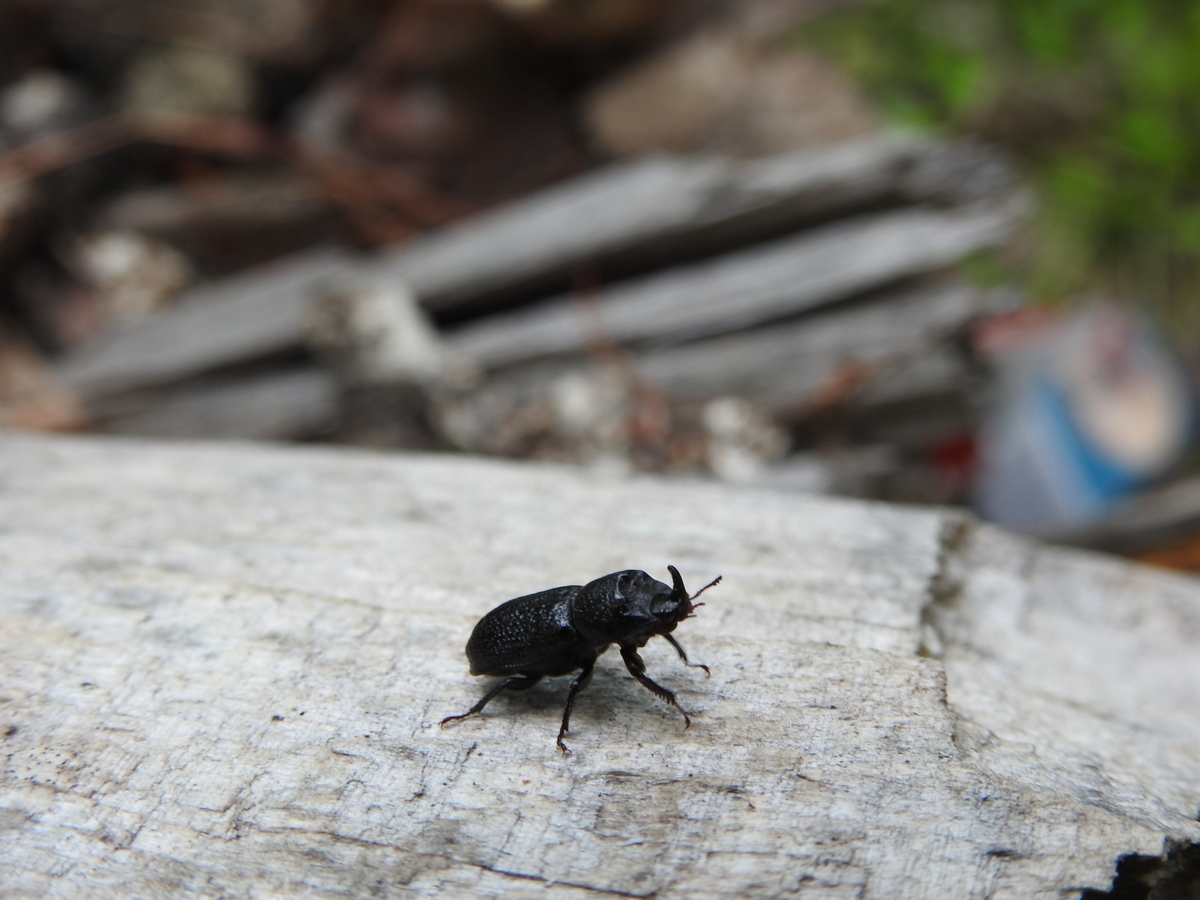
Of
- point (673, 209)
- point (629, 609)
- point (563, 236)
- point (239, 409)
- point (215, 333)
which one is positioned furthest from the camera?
point (215, 333)

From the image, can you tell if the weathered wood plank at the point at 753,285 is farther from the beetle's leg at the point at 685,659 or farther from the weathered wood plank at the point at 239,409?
the beetle's leg at the point at 685,659

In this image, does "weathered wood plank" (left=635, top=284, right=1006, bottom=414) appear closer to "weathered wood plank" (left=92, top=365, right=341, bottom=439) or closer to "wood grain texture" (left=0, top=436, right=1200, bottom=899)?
"wood grain texture" (left=0, top=436, right=1200, bottom=899)

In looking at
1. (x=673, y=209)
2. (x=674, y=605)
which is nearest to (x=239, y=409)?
(x=673, y=209)

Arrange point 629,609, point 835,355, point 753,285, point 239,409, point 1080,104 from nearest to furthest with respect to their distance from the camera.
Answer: point 629,609
point 835,355
point 753,285
point 239,409
point 1080,104

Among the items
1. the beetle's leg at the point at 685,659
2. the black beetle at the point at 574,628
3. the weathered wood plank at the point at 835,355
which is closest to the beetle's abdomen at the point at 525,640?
the black beetle at the point at 574,628

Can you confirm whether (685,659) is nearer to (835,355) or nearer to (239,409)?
(835,355)

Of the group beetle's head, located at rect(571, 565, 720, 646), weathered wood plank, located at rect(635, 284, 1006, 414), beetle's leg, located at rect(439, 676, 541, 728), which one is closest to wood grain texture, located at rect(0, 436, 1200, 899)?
beetle's leg, located at rect(439, 676, 541, 728)
